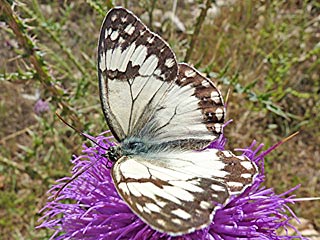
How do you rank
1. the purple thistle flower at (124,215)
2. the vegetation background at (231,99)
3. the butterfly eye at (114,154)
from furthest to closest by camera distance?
1. the vegetation background at (231,99)
2. the butterfly eye at (114,154)
3. the purple thistle flower at (124,215)

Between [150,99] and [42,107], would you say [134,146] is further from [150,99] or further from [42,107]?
[42,107]

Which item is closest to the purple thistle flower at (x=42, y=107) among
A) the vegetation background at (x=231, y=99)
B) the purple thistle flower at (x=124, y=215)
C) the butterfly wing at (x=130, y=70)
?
the vegetation background at (x=231, y=99)

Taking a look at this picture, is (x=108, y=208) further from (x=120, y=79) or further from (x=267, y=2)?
(x=267, y=2)

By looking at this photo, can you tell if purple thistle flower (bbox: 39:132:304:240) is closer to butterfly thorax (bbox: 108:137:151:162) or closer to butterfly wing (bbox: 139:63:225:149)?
butterfly thorax (bbox: 108:137:151:162)

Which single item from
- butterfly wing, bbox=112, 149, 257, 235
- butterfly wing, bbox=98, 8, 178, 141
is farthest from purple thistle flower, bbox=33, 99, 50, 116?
butterfly wing, bbox=112, 149, 257, 235

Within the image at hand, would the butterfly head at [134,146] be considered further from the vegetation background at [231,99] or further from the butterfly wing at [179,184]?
the vegetation background at [231,99]

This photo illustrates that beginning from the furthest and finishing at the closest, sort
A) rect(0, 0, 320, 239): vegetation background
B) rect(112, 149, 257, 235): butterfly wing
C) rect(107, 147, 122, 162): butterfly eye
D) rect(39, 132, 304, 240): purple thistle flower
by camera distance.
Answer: rect(0, 0, 320, 239): vegetation background
rect(107, 147, 122, 162): butterfly eye
rect(39, 132, 304, 240): purple thistle flower
rect(112, 149, 257, 235): butterfly wing
